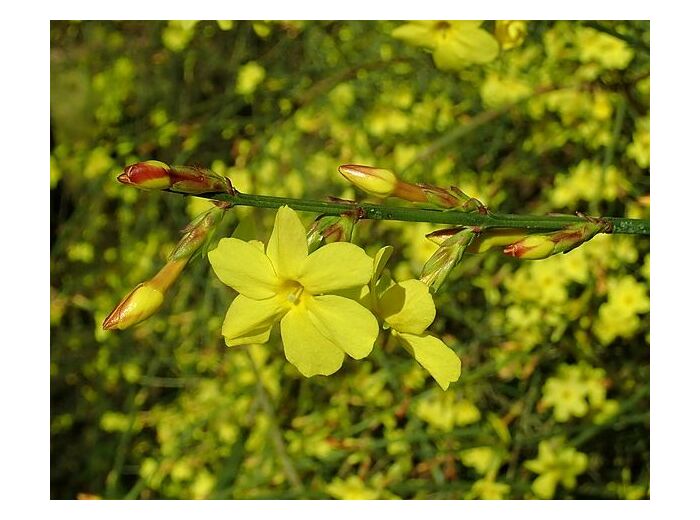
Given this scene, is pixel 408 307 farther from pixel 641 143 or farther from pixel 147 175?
pixel 641 143

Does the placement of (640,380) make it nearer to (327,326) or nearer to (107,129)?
(327,326)

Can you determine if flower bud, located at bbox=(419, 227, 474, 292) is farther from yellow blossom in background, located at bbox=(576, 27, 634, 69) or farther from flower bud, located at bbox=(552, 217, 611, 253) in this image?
yellow blossom in background, located at bbox=(576, 27, 634, 69)

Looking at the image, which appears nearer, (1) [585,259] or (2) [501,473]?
(1) [585,259]

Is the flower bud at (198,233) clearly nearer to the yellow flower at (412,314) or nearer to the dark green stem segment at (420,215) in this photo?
the dark green stem segment at (420,215)

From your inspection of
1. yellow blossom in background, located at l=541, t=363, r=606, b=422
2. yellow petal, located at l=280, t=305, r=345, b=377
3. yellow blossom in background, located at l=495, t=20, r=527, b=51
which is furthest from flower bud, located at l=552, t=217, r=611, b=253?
yellow blossom in background, located at l=541, t=363, r=606, b=422

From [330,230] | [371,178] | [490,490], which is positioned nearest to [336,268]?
[330,230]

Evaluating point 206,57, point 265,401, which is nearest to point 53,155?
point 206,57
